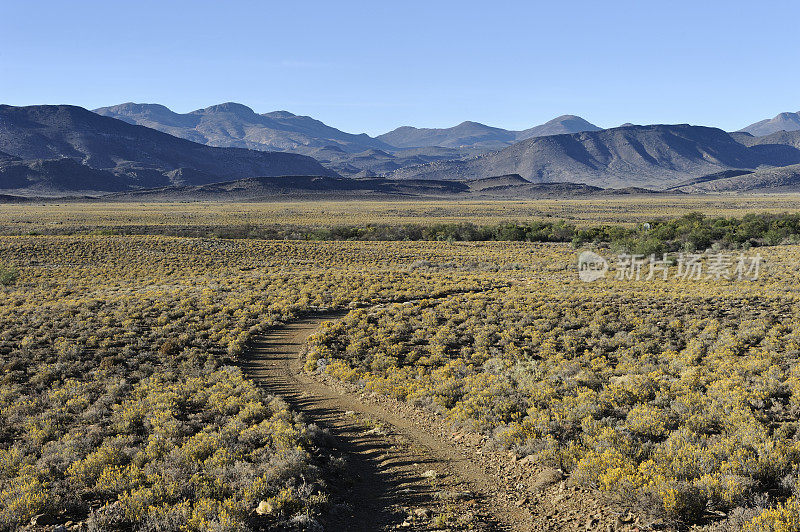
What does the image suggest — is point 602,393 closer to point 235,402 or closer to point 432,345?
point 432,345

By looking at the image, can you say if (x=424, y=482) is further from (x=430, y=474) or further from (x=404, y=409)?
(x=404, y=409)

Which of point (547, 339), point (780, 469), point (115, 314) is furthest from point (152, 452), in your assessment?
point (115, 314)

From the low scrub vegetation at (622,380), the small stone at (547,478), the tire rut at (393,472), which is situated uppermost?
the low scrub vegetation at (622,380)

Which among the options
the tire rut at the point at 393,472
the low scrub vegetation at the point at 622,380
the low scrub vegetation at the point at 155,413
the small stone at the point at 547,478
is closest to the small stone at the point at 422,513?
the tire rut at the point at 393,472

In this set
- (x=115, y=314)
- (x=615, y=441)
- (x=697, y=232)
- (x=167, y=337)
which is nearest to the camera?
(x=615, y=441)

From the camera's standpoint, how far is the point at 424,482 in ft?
25.6

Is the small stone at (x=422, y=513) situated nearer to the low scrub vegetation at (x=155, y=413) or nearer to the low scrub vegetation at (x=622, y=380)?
the low scrub vegetation at (x=155, y=413)

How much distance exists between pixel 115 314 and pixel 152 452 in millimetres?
12562

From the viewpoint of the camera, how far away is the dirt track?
677 cm

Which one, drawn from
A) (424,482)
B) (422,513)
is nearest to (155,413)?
(424,482)

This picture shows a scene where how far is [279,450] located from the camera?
8.20 meters

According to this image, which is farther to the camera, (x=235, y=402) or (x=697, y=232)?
(x=697, y=232)

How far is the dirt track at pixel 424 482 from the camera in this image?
6.77m

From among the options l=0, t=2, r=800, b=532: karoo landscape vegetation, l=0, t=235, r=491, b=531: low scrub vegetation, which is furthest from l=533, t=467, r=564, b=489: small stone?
l=0, t=235, r=491, b=531: low scrub vegetation
